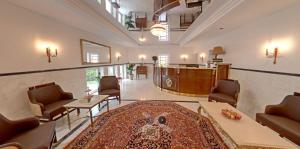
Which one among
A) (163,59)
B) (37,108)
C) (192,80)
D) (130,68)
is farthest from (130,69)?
(37,108)

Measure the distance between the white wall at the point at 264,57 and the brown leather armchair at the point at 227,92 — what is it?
1.67 ft

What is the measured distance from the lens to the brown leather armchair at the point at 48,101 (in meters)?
2.83

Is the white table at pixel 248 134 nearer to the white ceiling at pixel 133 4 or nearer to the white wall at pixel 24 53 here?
the white wall at pixel 24 53

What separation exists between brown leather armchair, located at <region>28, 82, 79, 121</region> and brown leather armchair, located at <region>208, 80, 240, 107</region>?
405 cm

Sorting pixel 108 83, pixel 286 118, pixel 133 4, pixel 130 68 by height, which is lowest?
pixel 286 118

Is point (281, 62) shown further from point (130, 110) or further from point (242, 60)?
point (130, 110)

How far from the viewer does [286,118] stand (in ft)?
8.43

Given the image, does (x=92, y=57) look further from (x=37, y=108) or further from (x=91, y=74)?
(x=37, y=108)

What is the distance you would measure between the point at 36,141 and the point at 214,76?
5.56 metres

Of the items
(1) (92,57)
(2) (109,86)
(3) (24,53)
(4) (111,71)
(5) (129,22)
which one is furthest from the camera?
(5) (129,22)

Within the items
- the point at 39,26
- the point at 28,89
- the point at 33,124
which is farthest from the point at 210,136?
the point at 39,26

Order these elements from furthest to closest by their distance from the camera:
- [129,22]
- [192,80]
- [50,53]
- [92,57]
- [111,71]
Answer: [129,22] < [111,71] < [92,57] < [192,80] < [50,53]

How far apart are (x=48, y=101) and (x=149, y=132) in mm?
2559

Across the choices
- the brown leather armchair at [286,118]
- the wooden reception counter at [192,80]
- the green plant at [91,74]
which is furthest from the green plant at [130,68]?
the brown leather armchair at [286,118]
